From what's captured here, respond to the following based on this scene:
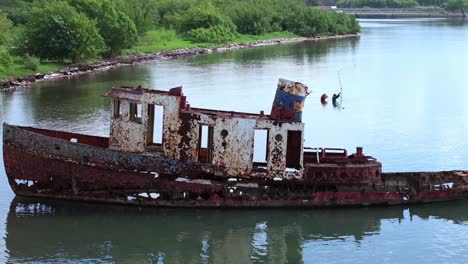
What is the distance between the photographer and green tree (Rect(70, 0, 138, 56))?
73312 millimetres

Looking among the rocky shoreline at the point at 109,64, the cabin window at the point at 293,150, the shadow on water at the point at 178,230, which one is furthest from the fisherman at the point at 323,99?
the cabin window at the point at 293,150

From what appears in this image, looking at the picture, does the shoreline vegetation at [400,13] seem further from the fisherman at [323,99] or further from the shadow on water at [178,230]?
the shadow on water at [178,230]

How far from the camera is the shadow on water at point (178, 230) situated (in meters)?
23.1

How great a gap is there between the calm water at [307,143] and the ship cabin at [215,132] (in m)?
1.72

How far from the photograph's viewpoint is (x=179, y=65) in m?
73.5

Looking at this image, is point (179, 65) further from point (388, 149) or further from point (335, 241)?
point (335, 241)

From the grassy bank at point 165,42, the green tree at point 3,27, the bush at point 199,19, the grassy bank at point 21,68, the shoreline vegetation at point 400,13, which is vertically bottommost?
the grassy bank at point 21,68

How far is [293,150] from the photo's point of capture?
85.9 ft

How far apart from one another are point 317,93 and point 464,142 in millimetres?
19305

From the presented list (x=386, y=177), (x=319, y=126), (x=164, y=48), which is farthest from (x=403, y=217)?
(x=164, y=48)

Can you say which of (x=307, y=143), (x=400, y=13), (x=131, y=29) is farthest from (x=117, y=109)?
(x=400, y=13)

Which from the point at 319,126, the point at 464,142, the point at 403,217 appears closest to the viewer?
the point at 403,217

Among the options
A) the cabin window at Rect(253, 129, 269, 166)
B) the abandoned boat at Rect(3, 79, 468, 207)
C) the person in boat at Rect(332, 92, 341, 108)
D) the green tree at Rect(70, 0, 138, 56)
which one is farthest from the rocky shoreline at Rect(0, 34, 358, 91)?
the abandoned boat at Rect(3, 79, 468, 207)

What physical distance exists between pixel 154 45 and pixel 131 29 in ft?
37.5
